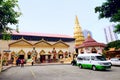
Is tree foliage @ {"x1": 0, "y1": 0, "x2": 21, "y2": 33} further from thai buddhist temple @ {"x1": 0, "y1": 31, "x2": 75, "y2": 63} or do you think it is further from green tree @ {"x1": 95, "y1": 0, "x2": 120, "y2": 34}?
thai buddhist temple @ {"x1": 0, "y1": 31, "x2": 75, "y2": 63}

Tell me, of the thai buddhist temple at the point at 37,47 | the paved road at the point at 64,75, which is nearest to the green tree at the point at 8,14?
the paved road at the point at 64,75

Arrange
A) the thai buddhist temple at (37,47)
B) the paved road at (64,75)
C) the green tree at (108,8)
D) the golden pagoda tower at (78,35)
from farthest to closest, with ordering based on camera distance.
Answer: the golden pagoda tower at (78,35)
the thai buddhist temple at (37,47)
the green tree at (108,8)
the paved road at (64,75)

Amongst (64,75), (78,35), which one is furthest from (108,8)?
(78,35)

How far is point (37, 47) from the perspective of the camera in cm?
4916

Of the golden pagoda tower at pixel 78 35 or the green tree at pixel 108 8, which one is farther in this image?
the golden pagoda tower at pixel 78 35

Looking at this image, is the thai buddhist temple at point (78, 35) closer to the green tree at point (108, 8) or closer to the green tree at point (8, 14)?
the green tree at point (108, 8)

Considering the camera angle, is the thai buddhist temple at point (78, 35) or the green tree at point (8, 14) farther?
the thai buddhist temple at point (78, 35)

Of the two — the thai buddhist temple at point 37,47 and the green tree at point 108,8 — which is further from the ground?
the green tree at point 108,8

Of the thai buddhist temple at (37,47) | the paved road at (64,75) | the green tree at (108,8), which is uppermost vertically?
the green tree at (108,8)

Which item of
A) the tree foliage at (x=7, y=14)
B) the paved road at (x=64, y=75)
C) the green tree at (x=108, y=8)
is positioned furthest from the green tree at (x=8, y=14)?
the green tree at (x=108, y=8)

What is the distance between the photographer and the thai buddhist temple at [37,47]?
46.2 meters

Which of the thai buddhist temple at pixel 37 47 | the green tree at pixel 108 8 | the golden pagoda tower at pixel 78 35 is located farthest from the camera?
the golden pagoda tower at pixel 78 35

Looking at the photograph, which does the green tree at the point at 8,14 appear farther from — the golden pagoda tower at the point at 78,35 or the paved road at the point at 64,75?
the golden pagoda tower at the point at 78,35

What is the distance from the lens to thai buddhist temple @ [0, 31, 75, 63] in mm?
46188
